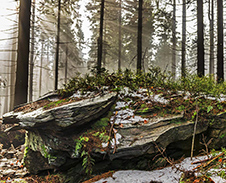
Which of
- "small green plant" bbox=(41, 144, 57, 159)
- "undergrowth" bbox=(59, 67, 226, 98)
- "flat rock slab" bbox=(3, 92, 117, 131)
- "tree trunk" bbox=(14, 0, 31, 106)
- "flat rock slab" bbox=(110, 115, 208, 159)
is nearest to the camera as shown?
"flat rock slab" bbox=(110, 115, 208, 159)

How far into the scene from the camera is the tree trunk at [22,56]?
693cm

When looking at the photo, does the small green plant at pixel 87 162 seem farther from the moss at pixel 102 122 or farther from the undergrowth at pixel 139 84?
the undergrowth at pixel 139 84

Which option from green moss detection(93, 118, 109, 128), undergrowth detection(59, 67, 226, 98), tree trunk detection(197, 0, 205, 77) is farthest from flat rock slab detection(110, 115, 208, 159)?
tree trunk detection(197, 0, 205, 77)

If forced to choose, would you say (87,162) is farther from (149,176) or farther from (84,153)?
(149,176)

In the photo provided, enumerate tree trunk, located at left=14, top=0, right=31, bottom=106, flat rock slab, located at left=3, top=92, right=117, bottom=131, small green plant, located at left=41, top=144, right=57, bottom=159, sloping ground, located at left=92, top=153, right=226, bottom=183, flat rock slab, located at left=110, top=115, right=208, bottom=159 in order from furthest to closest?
tree trunk, located at left=14, top=0, right=31, bottom=106 → small green plant, located at left=41, top=144, right=57, bottom=159 → flat rock slab, located at left=3, top=92, right=117, bottom=131 → flat rock slab, located at left=110, top=115, right=208, bottom=159 → sloping ground, located at left=92, top=153, right=226, bottom=183

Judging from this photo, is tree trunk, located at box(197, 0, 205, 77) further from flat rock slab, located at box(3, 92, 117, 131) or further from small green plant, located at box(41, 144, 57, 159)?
small green plant, located at box(41, 144, 57, 159)

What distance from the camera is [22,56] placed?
702 centimetres

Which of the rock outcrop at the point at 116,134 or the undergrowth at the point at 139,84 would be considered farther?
the undergrowth at the point at 139,84

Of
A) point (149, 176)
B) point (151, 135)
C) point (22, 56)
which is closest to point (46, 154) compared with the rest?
point (149, 176)

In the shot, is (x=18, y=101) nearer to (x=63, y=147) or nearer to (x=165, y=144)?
(x=63, y=147)

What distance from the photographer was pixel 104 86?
5059mm

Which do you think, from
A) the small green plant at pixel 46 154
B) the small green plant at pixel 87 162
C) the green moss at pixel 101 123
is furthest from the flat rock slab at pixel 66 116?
the small green plant at pixel 87 162

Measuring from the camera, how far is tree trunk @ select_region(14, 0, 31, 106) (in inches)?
273

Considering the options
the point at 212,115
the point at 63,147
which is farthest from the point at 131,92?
the point at 63,147
